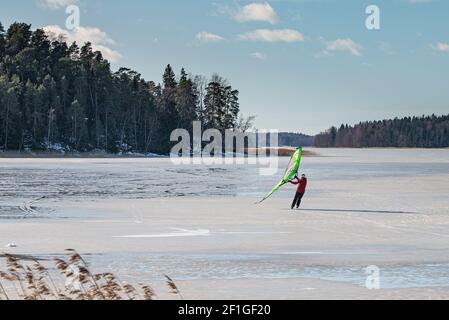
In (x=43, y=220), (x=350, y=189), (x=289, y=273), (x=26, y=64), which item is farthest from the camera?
(x=26, y=64)

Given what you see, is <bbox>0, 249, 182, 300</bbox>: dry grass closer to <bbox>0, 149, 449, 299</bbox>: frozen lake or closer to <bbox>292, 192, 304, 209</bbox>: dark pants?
<bbox>0, 149, 449, 299</bbox>: frozen lake

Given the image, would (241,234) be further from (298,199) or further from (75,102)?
(75,102)

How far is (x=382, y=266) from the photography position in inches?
534

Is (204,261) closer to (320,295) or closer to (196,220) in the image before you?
(320,295)

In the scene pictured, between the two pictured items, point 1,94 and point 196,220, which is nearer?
point 196,220

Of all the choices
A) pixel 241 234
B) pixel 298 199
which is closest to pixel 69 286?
pixel 241 234

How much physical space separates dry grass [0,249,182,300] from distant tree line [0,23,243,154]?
99.9 meters

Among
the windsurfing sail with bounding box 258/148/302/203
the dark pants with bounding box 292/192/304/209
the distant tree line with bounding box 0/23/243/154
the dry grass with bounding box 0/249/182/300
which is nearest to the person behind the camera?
the dry grass with bounding box 0/249/182/300

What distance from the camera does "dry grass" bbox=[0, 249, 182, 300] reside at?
8.16m

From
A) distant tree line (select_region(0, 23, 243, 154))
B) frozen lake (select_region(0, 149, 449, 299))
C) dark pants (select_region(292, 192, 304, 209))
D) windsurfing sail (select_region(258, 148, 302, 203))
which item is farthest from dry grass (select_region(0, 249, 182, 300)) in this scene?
distant tree line (select_region(0, 23, 243, 154))

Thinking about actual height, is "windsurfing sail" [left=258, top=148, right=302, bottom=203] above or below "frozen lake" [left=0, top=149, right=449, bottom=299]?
above

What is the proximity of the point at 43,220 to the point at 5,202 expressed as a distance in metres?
6.73

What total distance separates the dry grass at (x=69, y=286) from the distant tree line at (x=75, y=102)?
3934 inches
